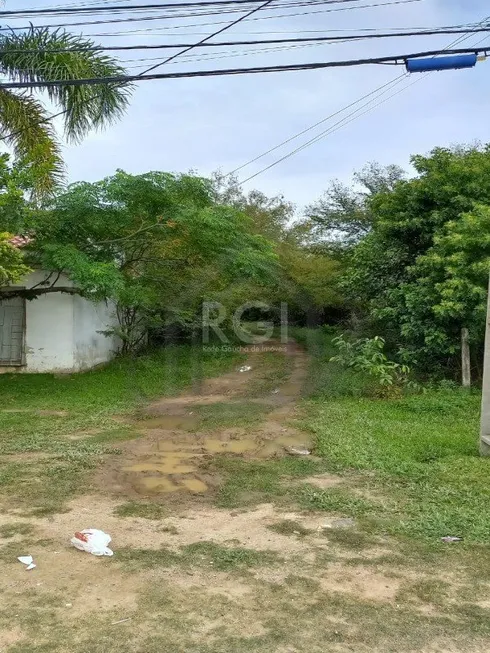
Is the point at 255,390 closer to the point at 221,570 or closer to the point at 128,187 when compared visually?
the point at 128,187

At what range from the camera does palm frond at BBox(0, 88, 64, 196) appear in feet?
30.6

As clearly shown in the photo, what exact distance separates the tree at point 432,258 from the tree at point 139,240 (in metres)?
2.50

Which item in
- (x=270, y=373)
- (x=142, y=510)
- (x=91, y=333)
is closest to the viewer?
(x=142, y=510)

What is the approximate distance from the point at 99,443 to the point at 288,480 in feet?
8.20

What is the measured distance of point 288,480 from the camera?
5.29 metres

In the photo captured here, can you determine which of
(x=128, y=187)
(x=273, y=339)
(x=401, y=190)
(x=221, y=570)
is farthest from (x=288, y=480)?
(x=273, y=339)

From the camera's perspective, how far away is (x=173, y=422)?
810 centimetres

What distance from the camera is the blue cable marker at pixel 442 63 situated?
515cm

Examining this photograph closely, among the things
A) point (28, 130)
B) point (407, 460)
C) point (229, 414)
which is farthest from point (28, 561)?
point (28, 130)

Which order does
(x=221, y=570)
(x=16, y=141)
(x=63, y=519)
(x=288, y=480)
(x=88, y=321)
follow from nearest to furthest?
(x=221, y=570) < (x=63, y=519) < (x=288, y=480) < (x=16, y=141) < (x=88, y=321)

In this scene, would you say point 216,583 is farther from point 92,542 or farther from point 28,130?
point 28,130

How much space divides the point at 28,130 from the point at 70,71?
4.27ft

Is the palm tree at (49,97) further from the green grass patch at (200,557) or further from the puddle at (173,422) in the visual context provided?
the green grass patch at (200,557)

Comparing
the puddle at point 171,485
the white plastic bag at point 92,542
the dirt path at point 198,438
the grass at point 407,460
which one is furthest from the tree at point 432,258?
the white plastic bag at point 92,542
